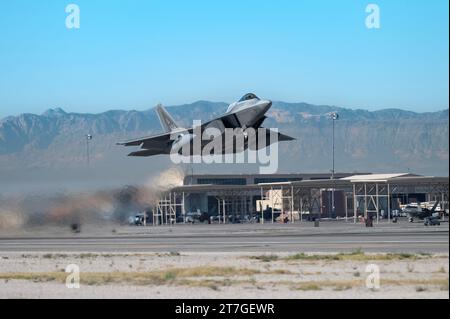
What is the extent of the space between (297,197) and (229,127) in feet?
144

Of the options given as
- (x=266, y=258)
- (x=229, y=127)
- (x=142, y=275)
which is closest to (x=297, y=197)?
(x=229, y=127)

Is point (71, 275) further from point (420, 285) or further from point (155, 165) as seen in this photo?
point (155, 165)

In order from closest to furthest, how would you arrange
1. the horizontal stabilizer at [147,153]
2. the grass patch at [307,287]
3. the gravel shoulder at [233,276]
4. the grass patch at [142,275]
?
the gravel shoulder at [233,276]
the grass patch at [307,287]
the grass patch at [142,275]
the horizontal stabilizer at [147,153]

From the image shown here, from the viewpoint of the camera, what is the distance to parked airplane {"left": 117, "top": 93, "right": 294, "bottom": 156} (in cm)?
5488

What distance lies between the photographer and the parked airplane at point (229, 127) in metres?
54.9

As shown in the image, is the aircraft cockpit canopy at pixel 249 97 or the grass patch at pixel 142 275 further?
the aircraft cockpit canopy at pixel 249 97

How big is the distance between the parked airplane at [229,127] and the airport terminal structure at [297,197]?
2277 cm

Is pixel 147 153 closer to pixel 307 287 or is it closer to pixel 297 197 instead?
pixel 297 197

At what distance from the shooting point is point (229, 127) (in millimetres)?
57062

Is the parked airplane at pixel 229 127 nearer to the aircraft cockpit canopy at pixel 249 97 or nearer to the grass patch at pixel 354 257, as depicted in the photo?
the aircraft cockpit canopy at pixel 249 97

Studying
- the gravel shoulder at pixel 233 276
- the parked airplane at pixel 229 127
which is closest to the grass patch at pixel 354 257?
the gravel shoulder at pixel 233 276

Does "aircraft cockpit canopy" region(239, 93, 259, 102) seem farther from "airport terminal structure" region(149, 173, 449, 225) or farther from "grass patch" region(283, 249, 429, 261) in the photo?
"airport terminal structure" region(149, 173, 449, 225)

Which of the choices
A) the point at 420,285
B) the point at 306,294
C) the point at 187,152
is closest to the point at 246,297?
the point at 306,294
